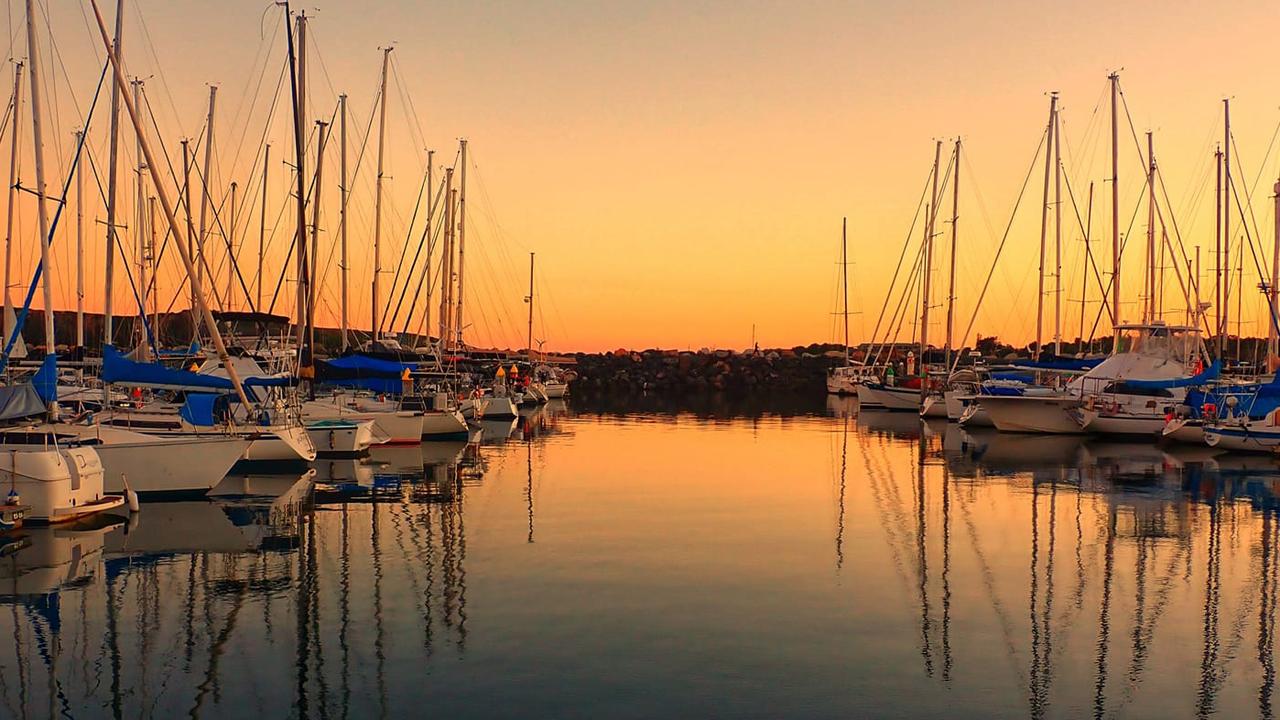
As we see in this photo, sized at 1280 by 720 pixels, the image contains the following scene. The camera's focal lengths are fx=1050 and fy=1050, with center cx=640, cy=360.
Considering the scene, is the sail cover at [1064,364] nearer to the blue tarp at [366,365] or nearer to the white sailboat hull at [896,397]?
the white sailboat hull at [896,397]

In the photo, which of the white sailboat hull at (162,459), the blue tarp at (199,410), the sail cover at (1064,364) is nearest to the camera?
the white sailboat hull at (162,459)

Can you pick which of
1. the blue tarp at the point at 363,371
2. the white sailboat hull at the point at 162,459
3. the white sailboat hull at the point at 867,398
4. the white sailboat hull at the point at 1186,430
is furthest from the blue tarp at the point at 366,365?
the white sailboat hull at the point at 867,398

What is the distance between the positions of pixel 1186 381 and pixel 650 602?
37.3 meters

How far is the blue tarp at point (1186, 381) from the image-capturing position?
1715 inches

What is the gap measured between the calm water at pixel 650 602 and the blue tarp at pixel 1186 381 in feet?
53.6

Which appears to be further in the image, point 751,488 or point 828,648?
point 751,488

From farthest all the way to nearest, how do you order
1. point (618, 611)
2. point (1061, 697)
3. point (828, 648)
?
1. point (618, 611)
2. point (828, 648)
3. point (1061, 697)

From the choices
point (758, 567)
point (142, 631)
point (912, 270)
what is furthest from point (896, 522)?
point (912, 270)

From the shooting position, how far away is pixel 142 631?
13047mm

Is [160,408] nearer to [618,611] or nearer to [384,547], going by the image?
[384,547]

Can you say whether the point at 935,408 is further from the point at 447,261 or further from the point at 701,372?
the point at 701,372

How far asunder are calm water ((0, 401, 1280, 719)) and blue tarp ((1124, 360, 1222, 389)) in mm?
16327

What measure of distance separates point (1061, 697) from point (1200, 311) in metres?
56.5

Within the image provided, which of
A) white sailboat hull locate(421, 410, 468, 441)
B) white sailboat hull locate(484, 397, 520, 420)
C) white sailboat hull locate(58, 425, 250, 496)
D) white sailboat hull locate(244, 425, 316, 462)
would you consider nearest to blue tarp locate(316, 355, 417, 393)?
white sailboat hull locate(421, 410, 468, 441)
